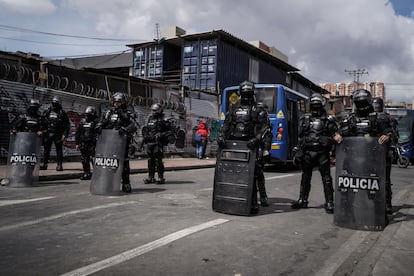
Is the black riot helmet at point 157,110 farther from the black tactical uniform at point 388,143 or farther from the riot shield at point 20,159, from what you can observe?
the black tactical uniform at point 388,143

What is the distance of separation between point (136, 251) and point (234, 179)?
2.23 meters

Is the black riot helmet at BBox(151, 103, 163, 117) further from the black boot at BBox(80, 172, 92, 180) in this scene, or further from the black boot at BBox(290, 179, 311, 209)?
the black boot at BBox(290, 179, 311, 209)

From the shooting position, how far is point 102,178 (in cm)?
670

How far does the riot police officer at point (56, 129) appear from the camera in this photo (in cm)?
1007

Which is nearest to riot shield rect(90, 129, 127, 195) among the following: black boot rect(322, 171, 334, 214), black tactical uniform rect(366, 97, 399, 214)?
black boot rect(322, 171, 334, 214)

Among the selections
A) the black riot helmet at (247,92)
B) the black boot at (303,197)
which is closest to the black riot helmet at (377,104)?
the black boot at (303,197)

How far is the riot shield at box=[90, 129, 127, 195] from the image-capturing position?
6.70 meters

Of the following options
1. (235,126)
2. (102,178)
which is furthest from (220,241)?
(102,178)

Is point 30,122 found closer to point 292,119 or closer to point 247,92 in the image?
point 247,92

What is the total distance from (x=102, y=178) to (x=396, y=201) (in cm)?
590

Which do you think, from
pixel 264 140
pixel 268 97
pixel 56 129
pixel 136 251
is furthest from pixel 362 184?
pixel 56 129

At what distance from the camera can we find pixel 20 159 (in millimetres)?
7500

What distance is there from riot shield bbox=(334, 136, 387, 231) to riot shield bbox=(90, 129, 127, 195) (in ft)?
12.9

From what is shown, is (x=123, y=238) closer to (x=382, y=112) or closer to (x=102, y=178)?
(x=102, y=178)
